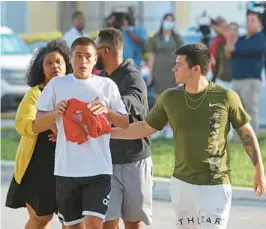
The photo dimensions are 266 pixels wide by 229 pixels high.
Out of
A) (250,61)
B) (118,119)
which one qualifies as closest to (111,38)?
(118,119)

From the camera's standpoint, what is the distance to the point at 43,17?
31.7 meters

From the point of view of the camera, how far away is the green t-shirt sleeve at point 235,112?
6125 millimetres

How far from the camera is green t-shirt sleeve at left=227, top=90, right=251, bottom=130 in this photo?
6.12 m

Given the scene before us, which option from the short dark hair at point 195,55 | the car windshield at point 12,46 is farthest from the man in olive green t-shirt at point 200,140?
the car windshield at point 12,46

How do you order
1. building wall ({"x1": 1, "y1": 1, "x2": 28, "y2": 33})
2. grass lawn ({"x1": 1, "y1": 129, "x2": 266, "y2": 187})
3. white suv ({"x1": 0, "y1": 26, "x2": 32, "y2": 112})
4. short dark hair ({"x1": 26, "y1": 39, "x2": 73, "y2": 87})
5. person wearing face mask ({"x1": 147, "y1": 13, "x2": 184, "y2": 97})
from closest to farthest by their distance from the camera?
1. short dark hair ({"x1": 26, "y1": 39, "x2": 73, "y2": 87})
2. grass lawn ({"x1": 1, "y1": 129, "x2": 266, "y2": 187})
3. person wearing face mask ({"x1": 147, "y1": 13, "x2": 184, "y2": 97})
4. white suv ({"x1": 0, "y1": 26, "x2": 32, "y2": 112})
5. building wall ({"x1": 1, "y1": 1, "x2": 28, "y2": 33})

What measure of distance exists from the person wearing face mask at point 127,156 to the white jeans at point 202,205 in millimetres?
1037

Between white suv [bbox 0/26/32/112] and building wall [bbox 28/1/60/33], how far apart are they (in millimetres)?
9717

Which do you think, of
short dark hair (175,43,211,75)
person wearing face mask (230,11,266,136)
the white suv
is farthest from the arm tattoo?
the white suv

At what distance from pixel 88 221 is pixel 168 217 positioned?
359 centimetres

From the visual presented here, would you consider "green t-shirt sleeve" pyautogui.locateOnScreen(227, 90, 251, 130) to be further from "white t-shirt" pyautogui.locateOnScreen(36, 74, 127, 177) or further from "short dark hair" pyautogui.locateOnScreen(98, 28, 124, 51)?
"short dark hair" pyautogui.locateOnScreen(98, 28, 124, 51)

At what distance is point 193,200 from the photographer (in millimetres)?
6035

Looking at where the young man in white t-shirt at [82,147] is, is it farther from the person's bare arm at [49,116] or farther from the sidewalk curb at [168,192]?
the sidewalk curb at [168,192]

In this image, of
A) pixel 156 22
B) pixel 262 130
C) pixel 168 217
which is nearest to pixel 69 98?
pixel 168 217

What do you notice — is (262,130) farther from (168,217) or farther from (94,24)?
(94,24)
